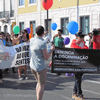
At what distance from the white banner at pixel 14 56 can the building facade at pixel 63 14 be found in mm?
8541

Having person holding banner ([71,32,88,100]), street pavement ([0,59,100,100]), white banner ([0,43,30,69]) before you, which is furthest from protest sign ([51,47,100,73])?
white banner ([0,43,30,69])

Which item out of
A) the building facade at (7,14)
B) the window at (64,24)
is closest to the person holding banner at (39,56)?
the window at (64,24)

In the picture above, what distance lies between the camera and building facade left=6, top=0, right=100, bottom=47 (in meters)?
21.2

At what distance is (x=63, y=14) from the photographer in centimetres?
2434

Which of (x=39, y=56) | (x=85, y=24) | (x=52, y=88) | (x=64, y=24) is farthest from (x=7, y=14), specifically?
(x=39, y=56)

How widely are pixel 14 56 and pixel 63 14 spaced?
55.7 ft

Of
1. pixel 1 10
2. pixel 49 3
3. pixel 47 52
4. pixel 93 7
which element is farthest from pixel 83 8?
pixel 1 10

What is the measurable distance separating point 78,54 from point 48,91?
151 centimetres

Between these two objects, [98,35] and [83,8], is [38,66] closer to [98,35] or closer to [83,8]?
[98,35]

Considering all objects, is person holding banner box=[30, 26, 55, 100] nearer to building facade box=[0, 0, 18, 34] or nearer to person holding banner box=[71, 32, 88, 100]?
person holding banner box=[71, 32, 88, 100]

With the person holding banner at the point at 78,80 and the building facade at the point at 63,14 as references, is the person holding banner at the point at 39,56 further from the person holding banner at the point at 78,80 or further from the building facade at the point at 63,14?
the building facade at the point at 63,14

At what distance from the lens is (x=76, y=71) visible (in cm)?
609

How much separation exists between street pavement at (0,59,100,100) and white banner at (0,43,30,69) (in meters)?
0.67

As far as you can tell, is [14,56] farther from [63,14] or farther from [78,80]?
[63,14]
